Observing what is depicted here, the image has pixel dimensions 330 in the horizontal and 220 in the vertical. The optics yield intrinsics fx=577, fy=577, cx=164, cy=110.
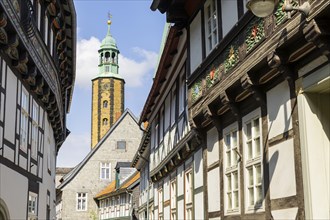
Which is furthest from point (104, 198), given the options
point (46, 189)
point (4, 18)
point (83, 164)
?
point (4, 18)

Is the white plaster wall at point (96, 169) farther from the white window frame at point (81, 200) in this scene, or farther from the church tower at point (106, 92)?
the church tower at point (106, 92)

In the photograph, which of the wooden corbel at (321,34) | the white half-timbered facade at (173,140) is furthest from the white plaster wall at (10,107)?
the wooden corbel at (321,34)

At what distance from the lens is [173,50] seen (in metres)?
17.8

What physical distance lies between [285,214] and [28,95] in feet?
37.2

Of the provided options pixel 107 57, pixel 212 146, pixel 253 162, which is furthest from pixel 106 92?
pixel 253 162

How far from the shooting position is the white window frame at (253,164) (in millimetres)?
9789

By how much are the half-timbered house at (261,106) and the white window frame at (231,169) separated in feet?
0.07

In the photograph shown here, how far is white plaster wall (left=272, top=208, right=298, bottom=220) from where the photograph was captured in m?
8.16

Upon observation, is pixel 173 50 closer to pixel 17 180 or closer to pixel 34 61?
pixel 34 61

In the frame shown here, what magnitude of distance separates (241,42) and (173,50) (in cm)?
767

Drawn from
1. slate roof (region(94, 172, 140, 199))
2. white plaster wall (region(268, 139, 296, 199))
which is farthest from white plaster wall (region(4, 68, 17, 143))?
slate roof (region(94, 172, 140, 199))

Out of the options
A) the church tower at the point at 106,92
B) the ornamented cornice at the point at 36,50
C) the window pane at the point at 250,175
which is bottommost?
the window pane at the point at 250,175

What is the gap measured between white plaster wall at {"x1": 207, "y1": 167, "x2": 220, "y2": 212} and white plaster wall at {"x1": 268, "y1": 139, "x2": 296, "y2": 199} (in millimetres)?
3409

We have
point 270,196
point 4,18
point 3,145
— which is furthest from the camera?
point 3,145
